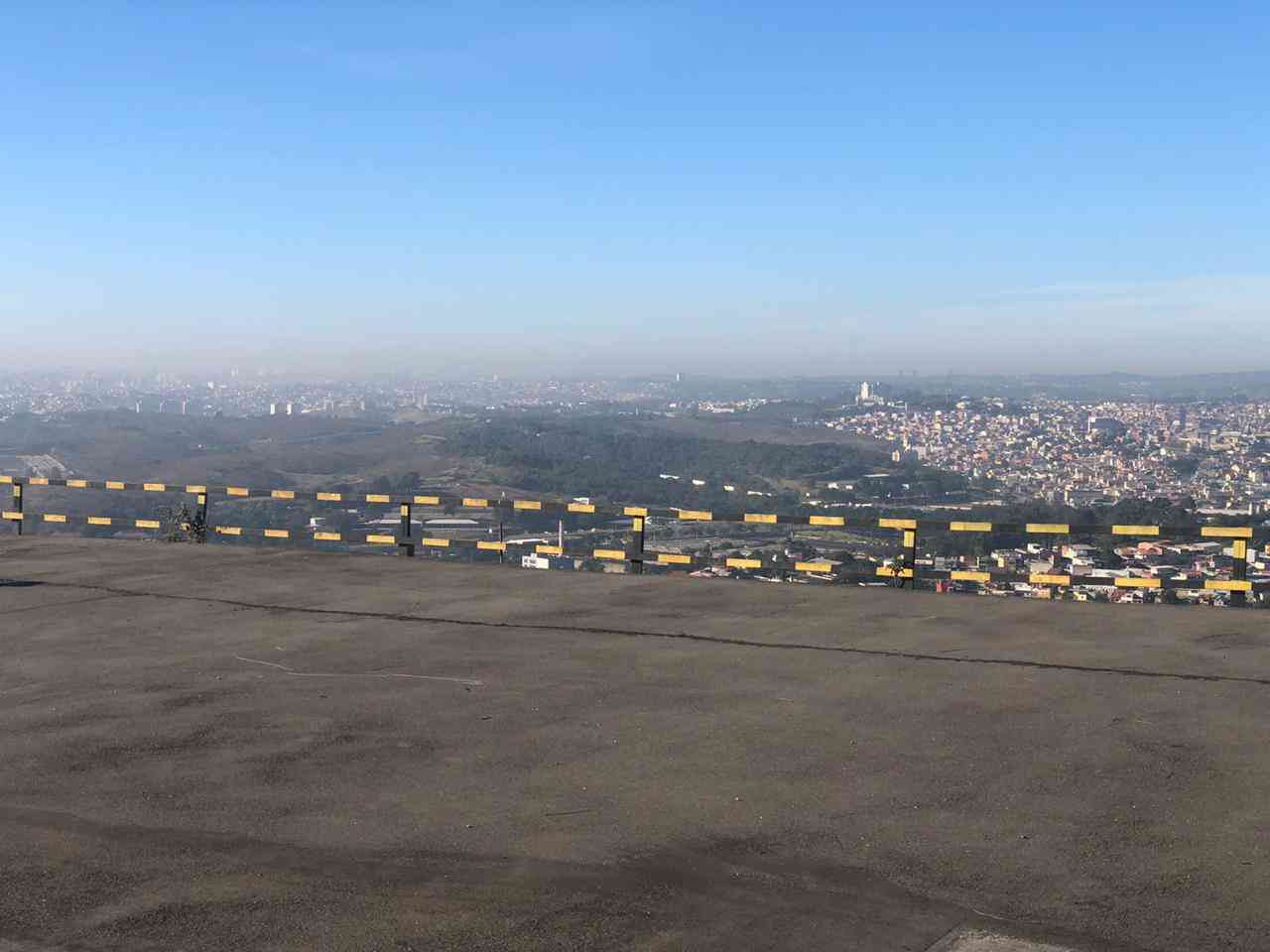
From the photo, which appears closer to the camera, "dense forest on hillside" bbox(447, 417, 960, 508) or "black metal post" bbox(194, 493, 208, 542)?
"black metal post" bbox(194, 493, 208, 542)

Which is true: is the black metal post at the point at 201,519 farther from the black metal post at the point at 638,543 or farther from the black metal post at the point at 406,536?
the black metal post at the point at 638,543

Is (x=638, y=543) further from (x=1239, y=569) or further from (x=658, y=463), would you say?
(x=658, y=463)

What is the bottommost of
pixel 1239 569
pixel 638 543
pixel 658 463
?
pixel 658 463

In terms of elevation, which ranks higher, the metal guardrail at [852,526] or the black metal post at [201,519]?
the metal guardrail at [852,526]

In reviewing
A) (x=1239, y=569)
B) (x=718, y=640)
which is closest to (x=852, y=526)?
(x=1239, y=569)

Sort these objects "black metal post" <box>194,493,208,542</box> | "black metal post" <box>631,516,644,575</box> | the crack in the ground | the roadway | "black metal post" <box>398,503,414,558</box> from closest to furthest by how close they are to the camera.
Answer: the roadway
the crack in the ground
"black metal post" <box>631,516,644,575</box>
"black metal post" <box>398,503,414,558</box>
"black metal post" <box>194,493,208,542</box>

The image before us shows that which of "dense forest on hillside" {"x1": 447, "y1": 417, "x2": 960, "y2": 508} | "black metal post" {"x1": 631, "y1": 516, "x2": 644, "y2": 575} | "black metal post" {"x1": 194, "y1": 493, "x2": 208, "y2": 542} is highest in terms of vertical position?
"black metal post" {"x1": 631, "y1": 516, "x2": 644, "y2": 575}

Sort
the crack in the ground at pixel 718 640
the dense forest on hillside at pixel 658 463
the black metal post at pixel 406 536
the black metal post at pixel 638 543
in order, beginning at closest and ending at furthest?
the crack in the ground at pixel 718 640 → the black metal post at pixel 638 543 → the black metal post at pixel 406 536 → the dense forest on hillside at pixel 658 463

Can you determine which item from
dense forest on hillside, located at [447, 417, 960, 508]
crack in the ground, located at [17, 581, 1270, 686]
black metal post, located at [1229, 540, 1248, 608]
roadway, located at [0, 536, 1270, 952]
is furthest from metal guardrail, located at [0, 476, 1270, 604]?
dense forest on hillside, located at [447, 417, 960, 508]

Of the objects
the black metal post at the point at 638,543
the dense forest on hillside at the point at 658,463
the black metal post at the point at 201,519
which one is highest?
the black metal post at the point at 638,543

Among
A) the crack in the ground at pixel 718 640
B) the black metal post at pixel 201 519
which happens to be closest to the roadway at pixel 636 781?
the crack in the ground at pixel 718 640

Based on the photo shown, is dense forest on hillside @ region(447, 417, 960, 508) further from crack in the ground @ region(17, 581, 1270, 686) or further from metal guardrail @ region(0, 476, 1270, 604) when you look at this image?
crack in the ground @ region(17, 581, 1270, 686)

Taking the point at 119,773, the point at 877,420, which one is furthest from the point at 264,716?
the point at 877,420
